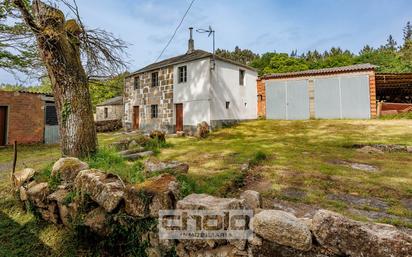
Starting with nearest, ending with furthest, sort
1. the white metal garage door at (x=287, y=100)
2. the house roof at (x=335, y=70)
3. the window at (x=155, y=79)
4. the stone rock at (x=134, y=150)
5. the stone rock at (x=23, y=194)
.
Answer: the stone rock at (x=23, y=194), the stone rock at (x=134, y=150), the house roof at (x=335, y=70), the white metal garage door at (x=287, y=100), the window at (x=155, y=79)

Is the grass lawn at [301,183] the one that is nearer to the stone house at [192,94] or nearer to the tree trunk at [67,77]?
the tree trunk at [67,77]

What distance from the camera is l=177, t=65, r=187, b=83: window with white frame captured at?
15672mm

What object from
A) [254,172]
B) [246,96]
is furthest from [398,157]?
[246,96]

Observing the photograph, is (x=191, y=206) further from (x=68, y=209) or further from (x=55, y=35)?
(x=55, y=35)

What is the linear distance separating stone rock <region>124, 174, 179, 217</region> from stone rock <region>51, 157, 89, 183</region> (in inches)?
64.0

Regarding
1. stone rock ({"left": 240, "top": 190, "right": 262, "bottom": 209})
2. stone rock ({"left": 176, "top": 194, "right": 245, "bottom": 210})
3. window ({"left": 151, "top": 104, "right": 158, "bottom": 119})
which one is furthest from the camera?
window ({"left": 151, "top": 104, "right": 158, "bottom": 119})

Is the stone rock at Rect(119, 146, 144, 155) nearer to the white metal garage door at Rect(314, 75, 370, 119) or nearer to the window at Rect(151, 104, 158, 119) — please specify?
the window at Rect(151, 104, 158, 119)

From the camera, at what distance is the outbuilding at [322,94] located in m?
14.4

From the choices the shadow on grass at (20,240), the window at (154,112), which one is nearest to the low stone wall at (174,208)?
the shadow on grass at (20,240)

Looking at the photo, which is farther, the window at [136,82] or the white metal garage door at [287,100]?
the window at [136,82]

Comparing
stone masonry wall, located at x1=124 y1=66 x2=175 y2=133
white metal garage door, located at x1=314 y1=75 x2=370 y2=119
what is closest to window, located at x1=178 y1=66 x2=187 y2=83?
stone masonry wall, located at x1=124 y1=66 x2=175 y2=133

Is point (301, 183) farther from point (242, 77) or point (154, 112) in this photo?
point (154, 112)

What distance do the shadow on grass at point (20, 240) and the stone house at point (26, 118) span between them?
10.2 m

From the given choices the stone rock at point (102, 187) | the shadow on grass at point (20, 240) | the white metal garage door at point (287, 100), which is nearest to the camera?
the stone rock at point (102, 187)
